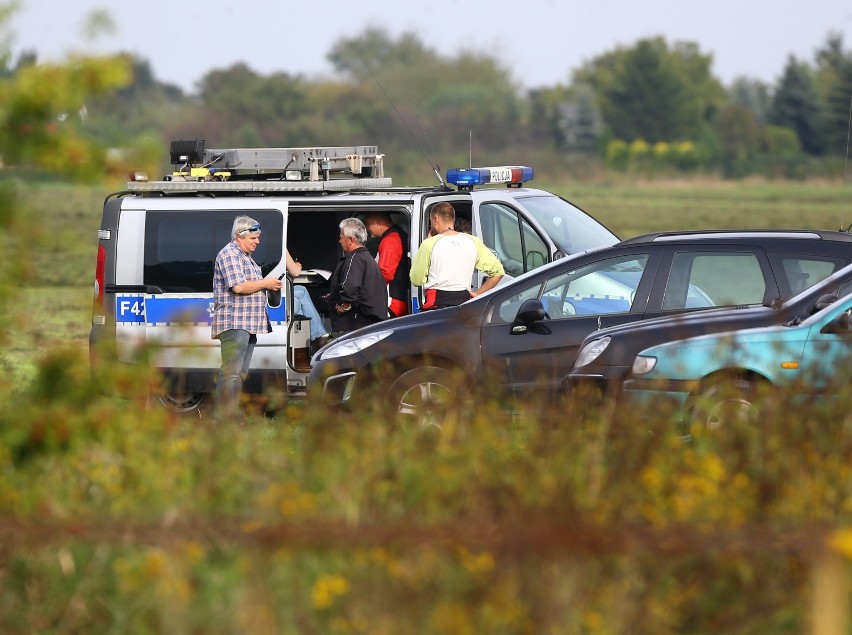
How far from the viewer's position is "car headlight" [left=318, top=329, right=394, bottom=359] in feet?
34.3

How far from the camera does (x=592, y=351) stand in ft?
30.8

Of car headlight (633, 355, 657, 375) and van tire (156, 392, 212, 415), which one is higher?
car headlight (633, 355, 657, 375)

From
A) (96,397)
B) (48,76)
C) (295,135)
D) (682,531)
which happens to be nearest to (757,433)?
(682,531)

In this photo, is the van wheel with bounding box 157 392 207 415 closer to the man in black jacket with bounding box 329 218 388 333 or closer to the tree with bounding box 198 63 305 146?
the man in black jacket with bounding box 329 218 388 333

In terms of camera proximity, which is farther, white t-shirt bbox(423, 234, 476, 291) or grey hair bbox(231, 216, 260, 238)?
white t-shirt bbox(423, 234, 476, 291)

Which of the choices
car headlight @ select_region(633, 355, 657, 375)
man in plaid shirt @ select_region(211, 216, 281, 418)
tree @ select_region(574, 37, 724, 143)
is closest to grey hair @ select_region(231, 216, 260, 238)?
man in plaid shirt @ select_region(211, 216, 281, 418)

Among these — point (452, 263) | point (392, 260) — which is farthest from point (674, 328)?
point (392, 260)

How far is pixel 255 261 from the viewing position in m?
11.8

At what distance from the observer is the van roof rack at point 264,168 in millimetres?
12055

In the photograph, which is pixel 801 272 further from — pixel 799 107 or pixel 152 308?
pixel 799 107

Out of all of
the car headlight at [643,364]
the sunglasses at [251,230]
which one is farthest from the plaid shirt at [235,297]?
the car headlight at [643,364]

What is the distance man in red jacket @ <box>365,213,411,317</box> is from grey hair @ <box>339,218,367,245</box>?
0.41m

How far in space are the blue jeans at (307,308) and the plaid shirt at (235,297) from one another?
2.21 ft

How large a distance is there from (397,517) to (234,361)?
611cm
